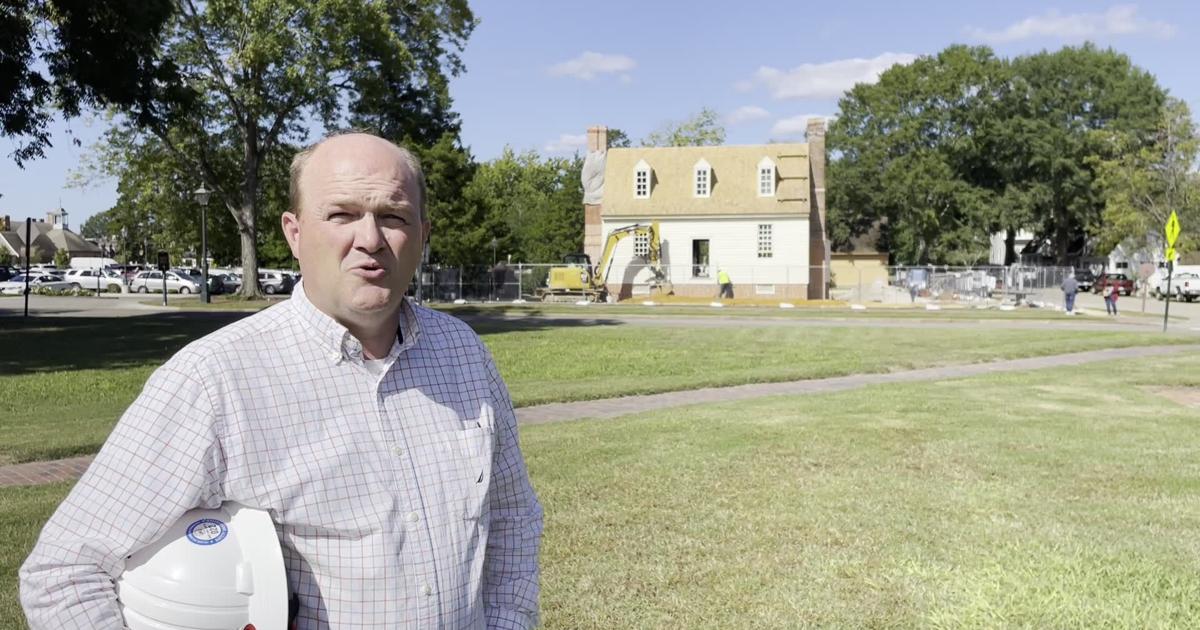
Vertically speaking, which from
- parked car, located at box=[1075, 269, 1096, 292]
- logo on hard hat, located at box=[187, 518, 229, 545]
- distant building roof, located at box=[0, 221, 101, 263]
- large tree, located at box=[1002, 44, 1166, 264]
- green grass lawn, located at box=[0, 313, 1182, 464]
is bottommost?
green grass lawn, located at box=[0, 313, 1182, 464]

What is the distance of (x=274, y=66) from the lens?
121 feet

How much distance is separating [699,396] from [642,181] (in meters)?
39.6

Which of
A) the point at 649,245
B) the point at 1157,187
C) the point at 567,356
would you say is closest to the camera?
the point at 567,356

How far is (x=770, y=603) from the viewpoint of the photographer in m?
4.85

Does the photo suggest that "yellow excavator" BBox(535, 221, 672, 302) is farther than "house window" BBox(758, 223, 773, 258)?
No

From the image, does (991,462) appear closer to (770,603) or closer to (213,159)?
(770,603)

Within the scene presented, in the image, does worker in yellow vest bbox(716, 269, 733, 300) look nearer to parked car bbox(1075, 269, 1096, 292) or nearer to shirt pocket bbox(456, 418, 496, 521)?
parked car bbox(1075, 269, 1096, 292)

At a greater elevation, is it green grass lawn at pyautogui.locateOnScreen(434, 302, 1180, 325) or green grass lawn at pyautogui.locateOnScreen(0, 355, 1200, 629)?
green grass lawn at pyautogui.locateOnScreen(0, 355, 1200, 629)

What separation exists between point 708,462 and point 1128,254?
230 feet

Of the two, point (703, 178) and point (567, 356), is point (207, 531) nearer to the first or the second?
point (567, 356)

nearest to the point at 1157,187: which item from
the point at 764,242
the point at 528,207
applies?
the point at 764,242

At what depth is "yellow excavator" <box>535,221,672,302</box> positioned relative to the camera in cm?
→ 4541

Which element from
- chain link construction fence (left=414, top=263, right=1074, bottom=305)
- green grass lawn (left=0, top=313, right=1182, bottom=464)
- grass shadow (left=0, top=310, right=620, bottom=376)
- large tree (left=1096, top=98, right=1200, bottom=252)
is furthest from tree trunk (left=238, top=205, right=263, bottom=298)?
large tree (left=1096, top=98, right=1200, bottom=252)

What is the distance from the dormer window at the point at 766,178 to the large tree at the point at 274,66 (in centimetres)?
1704
